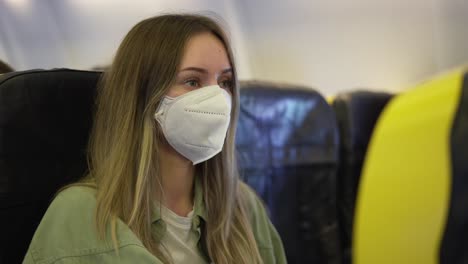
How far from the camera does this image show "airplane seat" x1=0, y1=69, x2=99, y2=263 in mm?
981

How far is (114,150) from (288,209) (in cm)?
91

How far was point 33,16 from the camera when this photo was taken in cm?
204

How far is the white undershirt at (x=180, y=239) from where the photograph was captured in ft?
3.61

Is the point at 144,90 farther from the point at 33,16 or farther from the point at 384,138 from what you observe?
the point at 33,16

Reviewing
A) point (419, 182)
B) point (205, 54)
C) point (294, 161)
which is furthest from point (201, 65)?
point (294, 161)

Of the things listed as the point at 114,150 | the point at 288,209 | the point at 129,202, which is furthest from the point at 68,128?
the point at 288,209

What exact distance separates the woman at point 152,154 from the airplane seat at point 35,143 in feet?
0.17

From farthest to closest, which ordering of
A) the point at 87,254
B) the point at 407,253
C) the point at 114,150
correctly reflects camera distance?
1. the point at 114,150
2. the point at 87,254
3. the point at 407,253

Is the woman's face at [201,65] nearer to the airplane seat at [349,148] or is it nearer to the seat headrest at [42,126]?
the seat headrest at [42,126]

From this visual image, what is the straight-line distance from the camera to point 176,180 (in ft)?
3.85

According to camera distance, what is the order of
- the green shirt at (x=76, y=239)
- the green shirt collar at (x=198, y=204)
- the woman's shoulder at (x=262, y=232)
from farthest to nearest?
the woman's shoulder at (x=262, y=232) → the green shirt collar at (x=198, y=204) → the green shirt at (x=76, y=239)

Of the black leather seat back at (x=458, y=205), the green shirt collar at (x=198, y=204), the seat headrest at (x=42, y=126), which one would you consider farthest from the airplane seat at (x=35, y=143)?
the black leather seat back at (x=458, y=205)

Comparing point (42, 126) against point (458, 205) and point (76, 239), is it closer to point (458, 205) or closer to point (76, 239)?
point (76, 239)

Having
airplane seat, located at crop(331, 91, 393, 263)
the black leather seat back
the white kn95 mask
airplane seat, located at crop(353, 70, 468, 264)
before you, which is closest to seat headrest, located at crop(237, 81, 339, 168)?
airplane seat, located at crop(331, 91, 393, 263)
